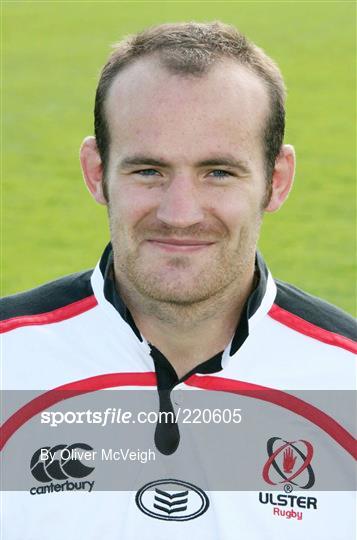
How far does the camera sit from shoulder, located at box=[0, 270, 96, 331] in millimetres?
3676

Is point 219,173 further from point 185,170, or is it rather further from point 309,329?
point 309,329

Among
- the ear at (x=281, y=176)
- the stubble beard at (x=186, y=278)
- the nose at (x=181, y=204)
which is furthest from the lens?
the ear at (x=281, y=176)

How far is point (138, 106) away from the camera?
338 centimetres

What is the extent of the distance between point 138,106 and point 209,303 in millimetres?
588

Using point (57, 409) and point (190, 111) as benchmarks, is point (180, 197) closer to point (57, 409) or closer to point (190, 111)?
point (190, 111)

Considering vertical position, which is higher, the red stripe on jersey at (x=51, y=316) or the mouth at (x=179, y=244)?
the mouth at (x=179, y=244)

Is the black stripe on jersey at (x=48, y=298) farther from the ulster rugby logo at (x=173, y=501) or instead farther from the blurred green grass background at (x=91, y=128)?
the blurred green grass background at (x=91, y=128)

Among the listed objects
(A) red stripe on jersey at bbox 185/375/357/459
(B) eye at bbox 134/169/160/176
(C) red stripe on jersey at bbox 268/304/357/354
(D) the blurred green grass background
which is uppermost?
(D) the blurred green grass background

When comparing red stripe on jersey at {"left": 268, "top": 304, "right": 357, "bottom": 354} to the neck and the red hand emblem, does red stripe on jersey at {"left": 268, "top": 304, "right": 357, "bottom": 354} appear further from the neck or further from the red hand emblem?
the red hand emblem

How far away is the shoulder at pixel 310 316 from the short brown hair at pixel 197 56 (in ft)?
1.34

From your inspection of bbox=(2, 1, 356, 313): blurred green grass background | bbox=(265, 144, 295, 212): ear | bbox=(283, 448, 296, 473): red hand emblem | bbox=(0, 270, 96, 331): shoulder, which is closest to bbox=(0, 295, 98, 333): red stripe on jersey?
bbox=(0, 270, 96, 331): shoulder

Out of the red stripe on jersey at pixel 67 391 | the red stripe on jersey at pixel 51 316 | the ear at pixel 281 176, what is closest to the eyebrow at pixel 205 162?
the ear at pixel 281 176

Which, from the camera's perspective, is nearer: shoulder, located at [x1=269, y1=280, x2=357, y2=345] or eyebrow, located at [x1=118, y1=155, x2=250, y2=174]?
eyebrow, located at [x1=118, y1=155, x2=250, y2=174]

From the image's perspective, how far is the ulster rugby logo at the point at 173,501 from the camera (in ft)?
11.4
